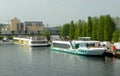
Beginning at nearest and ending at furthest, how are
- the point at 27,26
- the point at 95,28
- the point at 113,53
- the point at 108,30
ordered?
1. the point at 113,53
2. the point at 108,30
3. the point at 95,28
4. the point at 27,26

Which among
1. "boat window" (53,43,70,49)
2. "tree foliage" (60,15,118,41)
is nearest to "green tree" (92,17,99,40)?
"tree foliage" (60,15,118,41)

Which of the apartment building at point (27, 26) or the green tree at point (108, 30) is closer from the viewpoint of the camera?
the green tree at point (108, 30)

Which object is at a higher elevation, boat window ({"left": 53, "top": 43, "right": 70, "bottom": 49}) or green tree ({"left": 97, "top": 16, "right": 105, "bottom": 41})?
green tree ({"left": 97, "top": 16, "right": 105, "bottom": 41})

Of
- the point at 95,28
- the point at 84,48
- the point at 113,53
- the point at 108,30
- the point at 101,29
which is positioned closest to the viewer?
the point at 113,53

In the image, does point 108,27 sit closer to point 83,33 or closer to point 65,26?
point 83,33

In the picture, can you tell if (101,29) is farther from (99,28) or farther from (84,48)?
(84,48)

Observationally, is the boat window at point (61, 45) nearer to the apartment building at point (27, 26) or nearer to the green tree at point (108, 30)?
the green tree at point (108, 30)

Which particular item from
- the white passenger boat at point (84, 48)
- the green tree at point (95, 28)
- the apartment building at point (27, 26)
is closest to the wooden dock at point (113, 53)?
the white passenger boat at point (84, 48)

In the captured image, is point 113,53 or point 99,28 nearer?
point 113,53

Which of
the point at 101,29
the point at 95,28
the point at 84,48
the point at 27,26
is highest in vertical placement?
the point at 27,26

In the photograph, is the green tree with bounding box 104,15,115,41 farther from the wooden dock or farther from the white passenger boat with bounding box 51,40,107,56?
the wooden dock

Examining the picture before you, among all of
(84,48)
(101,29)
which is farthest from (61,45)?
(84,48)

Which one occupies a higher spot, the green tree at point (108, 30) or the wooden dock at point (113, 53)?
the green tree at point (108, 30)

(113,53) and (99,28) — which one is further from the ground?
(99,28)
